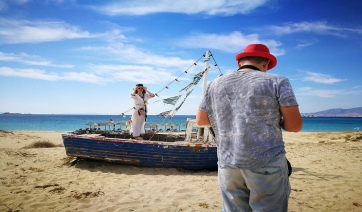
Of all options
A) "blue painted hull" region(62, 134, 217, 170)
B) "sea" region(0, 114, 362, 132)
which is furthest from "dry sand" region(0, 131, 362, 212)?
"sea" region(0, 114, 362, 132)

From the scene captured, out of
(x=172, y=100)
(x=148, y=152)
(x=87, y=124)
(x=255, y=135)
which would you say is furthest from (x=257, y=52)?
(x=87, y=124)

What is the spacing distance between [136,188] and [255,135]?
4.87 metres

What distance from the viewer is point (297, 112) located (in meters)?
1.65

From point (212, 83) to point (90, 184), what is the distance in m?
5.59

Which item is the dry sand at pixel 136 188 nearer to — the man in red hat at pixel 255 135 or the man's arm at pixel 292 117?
the man in red hat at pixel 255 135

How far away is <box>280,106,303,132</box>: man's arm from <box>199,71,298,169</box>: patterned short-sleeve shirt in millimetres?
→ 37

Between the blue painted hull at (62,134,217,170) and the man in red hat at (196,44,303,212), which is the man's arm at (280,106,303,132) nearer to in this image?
the man in red hat at (196,44,303,212)

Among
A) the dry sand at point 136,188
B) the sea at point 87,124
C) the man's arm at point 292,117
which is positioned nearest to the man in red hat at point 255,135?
the man's arm at point 292,117

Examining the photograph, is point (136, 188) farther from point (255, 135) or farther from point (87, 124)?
point (87, 124)

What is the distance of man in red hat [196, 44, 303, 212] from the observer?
1639 millimetres

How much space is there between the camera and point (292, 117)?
5.41ft

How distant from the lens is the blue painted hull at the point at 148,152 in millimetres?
7750

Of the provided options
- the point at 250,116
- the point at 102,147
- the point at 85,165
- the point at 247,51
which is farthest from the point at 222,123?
the point at 85,165

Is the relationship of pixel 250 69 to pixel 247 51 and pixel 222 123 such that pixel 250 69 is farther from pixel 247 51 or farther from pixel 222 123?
pixel 222 123
